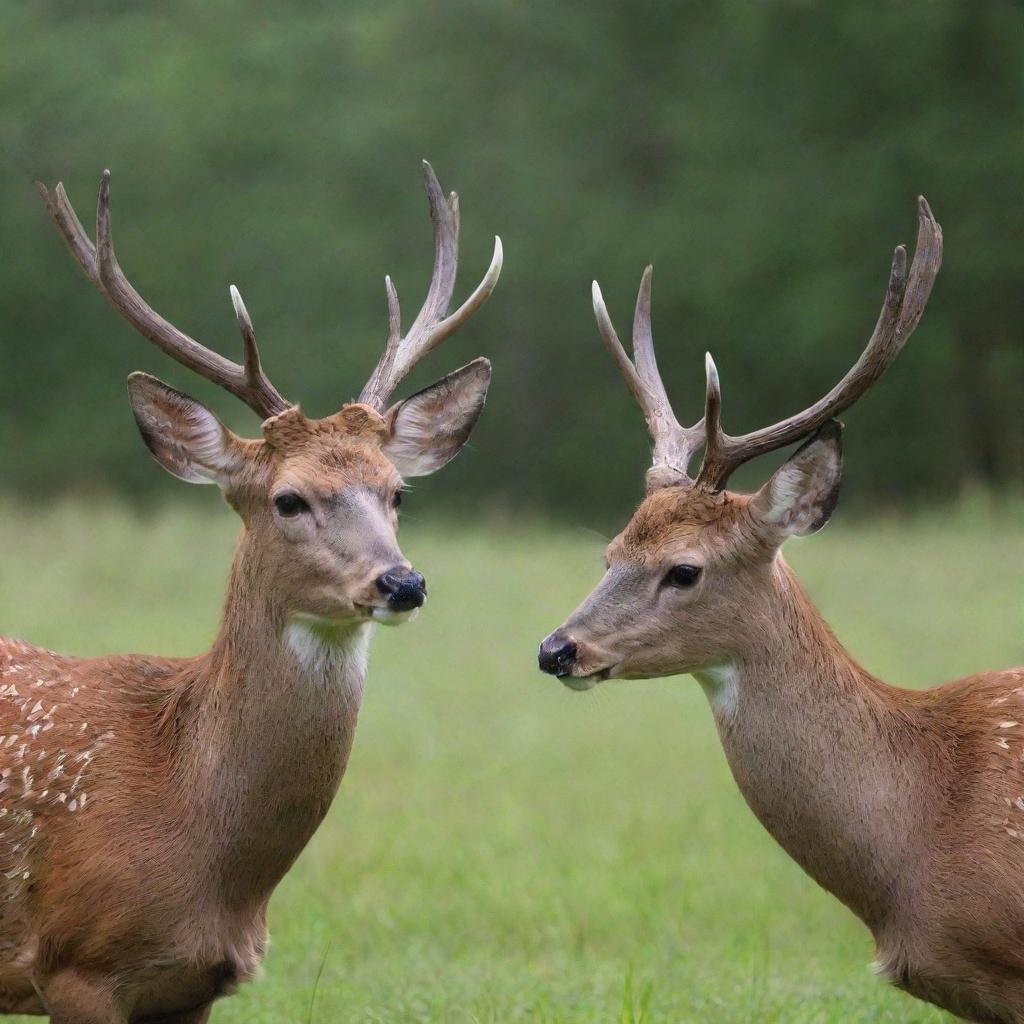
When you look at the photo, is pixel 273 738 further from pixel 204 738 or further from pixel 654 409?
pixel 654 409

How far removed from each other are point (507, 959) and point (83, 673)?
7.88 feet

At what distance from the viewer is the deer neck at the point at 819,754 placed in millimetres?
5285

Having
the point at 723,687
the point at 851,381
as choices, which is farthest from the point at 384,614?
the point at 851,381

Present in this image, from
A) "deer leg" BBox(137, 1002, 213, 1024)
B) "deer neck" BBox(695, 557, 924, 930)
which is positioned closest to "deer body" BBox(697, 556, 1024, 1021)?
"deer neck" BBox(695, 557, 924, 930)

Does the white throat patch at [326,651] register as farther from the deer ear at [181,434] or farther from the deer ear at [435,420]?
the deer ear at [435,420]

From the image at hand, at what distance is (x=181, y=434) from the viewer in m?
5.55

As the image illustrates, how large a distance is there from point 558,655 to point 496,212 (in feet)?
89.9

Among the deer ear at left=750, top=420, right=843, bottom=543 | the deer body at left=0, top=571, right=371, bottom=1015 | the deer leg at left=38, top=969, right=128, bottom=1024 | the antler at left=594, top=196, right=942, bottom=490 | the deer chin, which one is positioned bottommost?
the deer leg at left=38, top=969, right=128, bottom=1024

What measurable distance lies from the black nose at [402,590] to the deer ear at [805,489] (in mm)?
1041

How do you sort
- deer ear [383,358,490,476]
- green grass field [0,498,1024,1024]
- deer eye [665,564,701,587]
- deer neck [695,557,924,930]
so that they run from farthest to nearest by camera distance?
green grass field [0,498,1024,1024], deer ear [383,358,490,476], deer eye [665,564,701,587], deer neck [695,557,924,930]

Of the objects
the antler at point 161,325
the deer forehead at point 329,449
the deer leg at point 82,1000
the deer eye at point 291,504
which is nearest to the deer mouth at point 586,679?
the deer forehead at point 329,449

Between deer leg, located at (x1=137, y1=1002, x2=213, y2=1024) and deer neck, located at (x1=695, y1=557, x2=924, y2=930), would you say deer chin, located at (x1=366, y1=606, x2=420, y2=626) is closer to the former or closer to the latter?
deer neck, located at (x1=695, y1=557, x2=924, y2=930)

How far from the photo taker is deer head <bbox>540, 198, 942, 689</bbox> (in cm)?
542

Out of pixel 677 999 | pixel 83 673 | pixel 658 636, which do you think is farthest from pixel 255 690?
pixel 677 999
